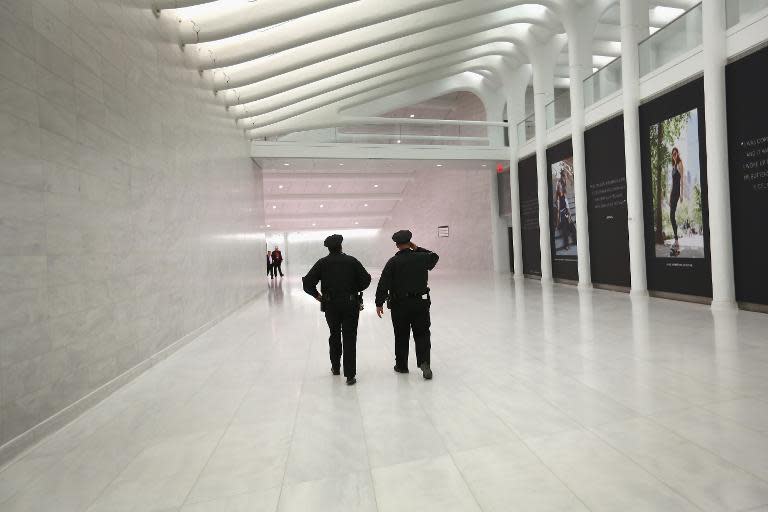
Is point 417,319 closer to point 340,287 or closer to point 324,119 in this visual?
point 340,287

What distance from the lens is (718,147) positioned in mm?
Result: 8383

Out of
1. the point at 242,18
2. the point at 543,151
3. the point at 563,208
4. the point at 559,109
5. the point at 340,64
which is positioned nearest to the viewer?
the point at 242,18

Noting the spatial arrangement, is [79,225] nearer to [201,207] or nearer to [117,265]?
[117,265]

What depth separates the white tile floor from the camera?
2.52 metres

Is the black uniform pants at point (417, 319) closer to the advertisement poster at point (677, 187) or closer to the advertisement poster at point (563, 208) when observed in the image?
the advertisement poster at point (677, 187)

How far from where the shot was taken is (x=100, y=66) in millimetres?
5051

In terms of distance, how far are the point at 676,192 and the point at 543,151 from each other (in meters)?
5.94

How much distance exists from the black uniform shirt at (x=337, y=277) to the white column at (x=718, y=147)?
760 centimetres

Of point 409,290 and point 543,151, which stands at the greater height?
point 543,151

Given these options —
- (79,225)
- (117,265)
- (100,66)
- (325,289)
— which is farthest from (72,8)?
(325,289)

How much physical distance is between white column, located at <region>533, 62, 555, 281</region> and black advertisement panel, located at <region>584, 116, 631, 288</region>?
90.0 inches

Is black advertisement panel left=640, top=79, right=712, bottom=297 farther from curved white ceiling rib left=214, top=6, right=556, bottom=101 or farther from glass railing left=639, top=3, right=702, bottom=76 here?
curved white ceiling rib left=214, top=6, right=556, bottom=101

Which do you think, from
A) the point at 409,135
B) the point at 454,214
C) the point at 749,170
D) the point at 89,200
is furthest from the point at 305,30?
the point at 454,214

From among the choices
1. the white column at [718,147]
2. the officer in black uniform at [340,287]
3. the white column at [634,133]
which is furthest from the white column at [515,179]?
the officer in black uniform at [340,287]
